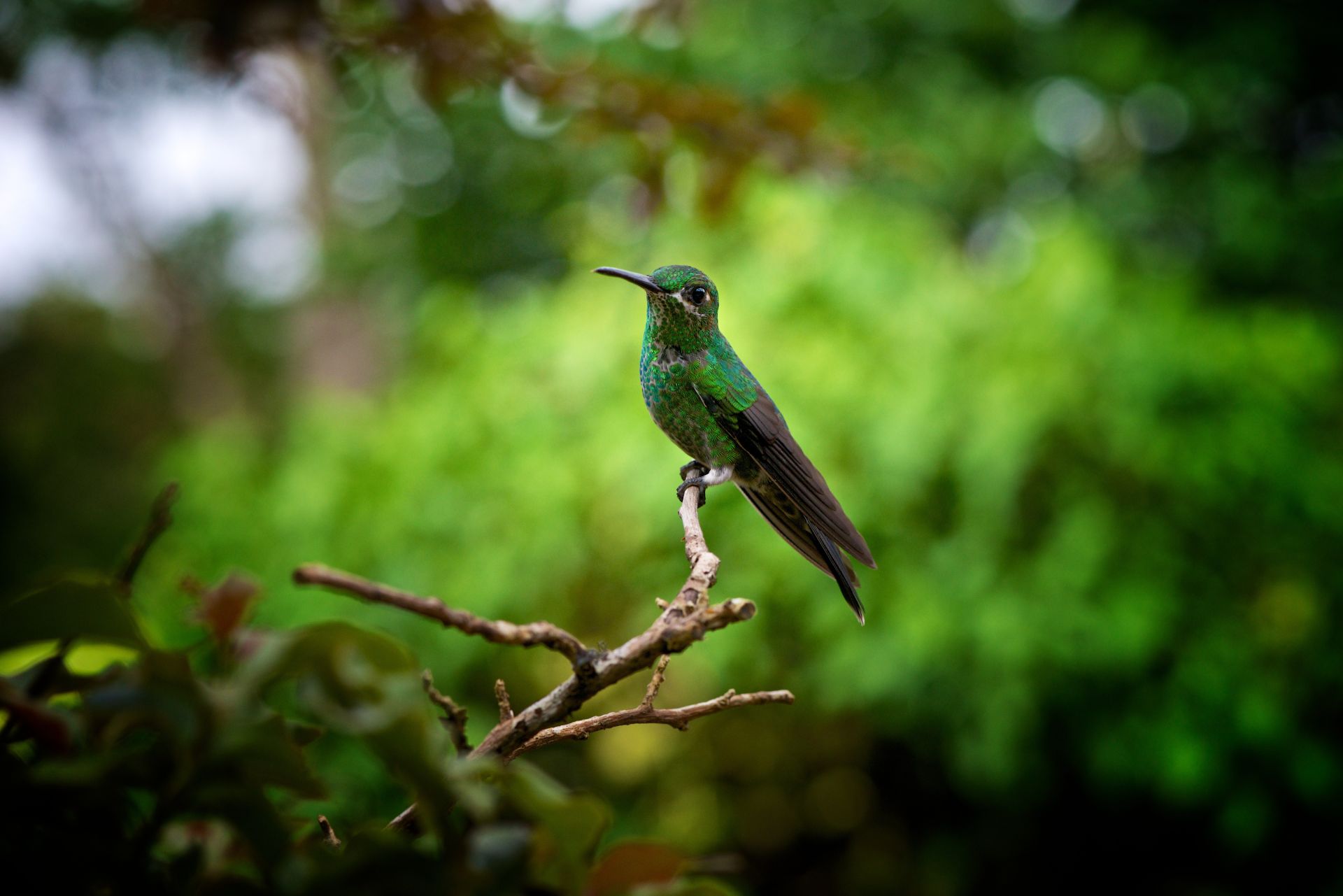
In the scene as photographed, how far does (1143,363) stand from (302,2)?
286 cm

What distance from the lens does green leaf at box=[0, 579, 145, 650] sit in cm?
67

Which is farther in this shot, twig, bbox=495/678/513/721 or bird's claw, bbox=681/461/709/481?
bird's claw, bbox=681/461/709/481

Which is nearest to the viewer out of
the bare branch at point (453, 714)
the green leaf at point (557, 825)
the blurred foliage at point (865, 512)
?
the green leaf at point (557, 825)

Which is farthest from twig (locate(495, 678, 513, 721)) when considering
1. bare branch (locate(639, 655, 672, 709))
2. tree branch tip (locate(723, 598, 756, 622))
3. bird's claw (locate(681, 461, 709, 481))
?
bird's claw (locate(681, 461, 709, 481))

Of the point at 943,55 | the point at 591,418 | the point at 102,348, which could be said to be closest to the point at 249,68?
the point at 591,418

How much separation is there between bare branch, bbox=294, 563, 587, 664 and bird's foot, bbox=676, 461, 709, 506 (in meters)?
0.51

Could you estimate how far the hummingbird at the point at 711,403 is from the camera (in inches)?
42.1

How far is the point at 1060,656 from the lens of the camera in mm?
3172

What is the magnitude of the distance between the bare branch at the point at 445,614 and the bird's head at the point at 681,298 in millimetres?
445

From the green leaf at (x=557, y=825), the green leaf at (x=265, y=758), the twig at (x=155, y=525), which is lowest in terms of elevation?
the green leaf at (x=557, y=825)

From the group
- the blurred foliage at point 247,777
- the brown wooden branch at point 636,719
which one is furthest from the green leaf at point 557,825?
the brown wooden branch at point 636,719

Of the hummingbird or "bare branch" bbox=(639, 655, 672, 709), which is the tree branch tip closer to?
"bare branch" bbox=(639, 655, 672, 709)

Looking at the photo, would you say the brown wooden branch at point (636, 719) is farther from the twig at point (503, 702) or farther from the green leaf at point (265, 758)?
the green leaf at point (265, 758)

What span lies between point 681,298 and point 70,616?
653 mm
